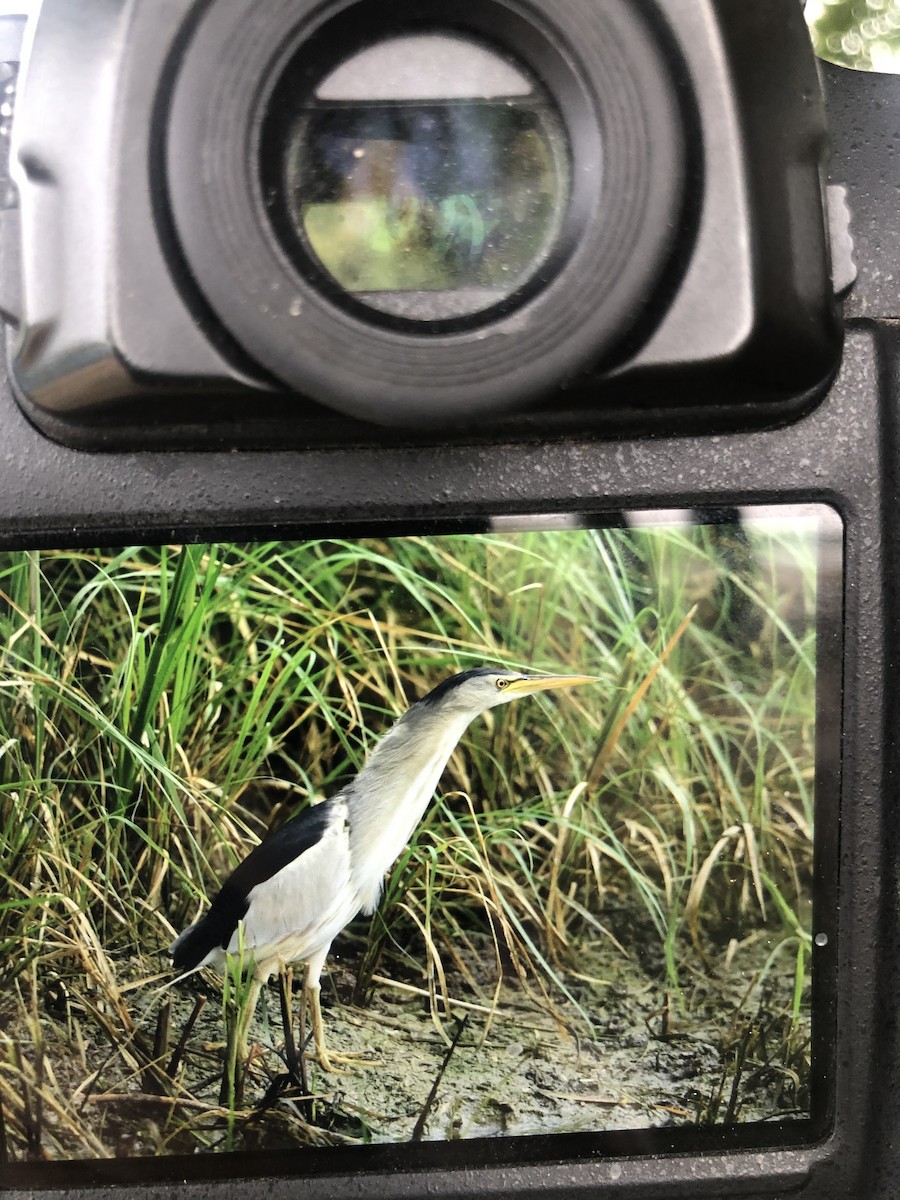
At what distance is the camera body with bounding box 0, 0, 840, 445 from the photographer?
396 millimetres

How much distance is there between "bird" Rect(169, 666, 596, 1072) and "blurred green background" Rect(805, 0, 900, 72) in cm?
39

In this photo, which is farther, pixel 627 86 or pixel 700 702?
pixel 700 702

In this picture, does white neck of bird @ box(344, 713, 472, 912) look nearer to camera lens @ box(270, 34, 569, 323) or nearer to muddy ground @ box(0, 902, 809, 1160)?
muddy ground @ box(0, 902, 809, 1160)

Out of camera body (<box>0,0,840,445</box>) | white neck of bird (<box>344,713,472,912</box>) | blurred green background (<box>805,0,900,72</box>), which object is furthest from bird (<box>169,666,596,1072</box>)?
blurred green background (<box>805,0,900,72</box>)

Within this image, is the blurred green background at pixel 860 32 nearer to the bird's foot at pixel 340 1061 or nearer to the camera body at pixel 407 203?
the camera body at pixel 407 203

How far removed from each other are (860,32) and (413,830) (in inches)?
20.7

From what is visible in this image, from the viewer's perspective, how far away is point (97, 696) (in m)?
0.49

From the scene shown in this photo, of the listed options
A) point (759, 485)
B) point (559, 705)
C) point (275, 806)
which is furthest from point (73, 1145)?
point (759, 485)

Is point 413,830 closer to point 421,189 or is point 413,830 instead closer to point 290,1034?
point 290,1034

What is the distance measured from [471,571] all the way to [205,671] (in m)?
0.15

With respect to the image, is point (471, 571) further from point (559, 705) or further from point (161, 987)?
point (161, 987)

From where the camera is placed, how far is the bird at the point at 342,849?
0.49 m

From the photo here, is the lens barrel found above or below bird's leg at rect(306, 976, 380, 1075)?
above

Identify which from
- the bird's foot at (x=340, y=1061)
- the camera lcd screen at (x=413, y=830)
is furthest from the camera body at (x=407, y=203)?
the bird's foot at (x=340, y=1061)
